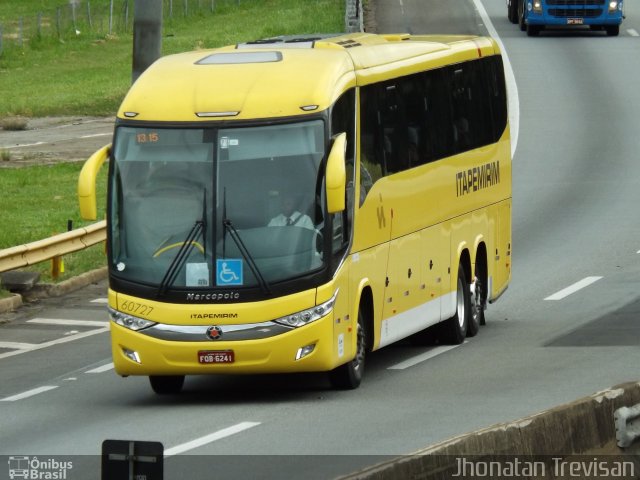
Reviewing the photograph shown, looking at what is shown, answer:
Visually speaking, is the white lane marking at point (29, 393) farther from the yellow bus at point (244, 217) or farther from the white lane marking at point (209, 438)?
the white lane marking at point (209, 438)

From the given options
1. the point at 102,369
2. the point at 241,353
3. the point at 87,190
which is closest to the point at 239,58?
the point at 87,190

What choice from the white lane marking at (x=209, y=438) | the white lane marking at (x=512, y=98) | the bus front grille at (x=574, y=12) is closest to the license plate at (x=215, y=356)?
the white lane marking at (x=209, y=438)

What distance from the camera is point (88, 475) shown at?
13164 millimetres

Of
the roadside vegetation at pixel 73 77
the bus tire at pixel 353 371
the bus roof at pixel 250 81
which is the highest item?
the bus roof at pixel 250 81

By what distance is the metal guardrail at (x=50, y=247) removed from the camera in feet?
81.6

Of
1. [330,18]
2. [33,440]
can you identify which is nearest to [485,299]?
[33,440]

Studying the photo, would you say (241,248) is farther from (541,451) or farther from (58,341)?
(58,341)

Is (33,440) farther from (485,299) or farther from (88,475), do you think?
(485,299)

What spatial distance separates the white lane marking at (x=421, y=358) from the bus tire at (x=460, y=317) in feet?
0.44

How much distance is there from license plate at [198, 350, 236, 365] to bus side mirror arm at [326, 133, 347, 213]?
1.57 meters

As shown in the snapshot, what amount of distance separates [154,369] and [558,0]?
3981 centimetres

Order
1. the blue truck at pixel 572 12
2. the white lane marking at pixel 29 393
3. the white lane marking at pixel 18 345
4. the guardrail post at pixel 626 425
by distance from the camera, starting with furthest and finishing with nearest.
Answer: the blue truck at pixel 572 12 → the white lane marking at pixel 18 345 → the white lane marking at pixel 29 393 → the guardrail post at pixel 626 425

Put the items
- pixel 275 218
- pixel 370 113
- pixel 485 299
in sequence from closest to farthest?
pixel 275 218 → pixel 370 113 → pixel 485 299

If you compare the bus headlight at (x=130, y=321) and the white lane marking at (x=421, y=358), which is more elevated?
the bus headlight at (x=130, y=321)
